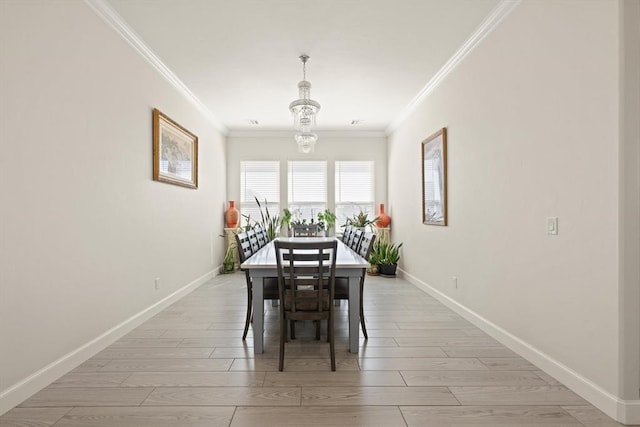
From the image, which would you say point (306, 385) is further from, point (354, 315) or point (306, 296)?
point (354, 315)

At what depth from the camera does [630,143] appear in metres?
1.79

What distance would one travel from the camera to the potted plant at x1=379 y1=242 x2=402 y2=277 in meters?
5.88

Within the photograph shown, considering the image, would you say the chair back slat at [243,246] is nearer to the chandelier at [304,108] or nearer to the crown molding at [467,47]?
the chandelier at [304,108]

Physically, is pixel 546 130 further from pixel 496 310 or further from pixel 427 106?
pixel 427 106

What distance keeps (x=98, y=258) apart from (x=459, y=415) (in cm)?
271

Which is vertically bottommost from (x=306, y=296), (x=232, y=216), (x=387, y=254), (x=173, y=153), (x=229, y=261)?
(x=229, y=261)

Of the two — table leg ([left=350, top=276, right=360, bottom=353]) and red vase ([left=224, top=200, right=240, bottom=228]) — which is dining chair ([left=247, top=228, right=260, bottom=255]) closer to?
table leg ([left=350, top=276, right=360, bottom=353])

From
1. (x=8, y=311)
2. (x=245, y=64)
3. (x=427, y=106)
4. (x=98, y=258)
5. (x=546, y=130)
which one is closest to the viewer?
(x=8, y=311)

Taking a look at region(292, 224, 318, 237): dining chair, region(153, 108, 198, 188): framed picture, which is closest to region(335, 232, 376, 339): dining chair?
region(292, 224, 318, 237): dining chair

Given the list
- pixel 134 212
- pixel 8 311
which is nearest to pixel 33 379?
pixel 8 311

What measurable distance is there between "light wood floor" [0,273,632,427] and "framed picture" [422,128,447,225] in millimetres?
1493

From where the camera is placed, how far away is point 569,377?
2.15 m

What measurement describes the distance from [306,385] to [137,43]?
326 centimetres

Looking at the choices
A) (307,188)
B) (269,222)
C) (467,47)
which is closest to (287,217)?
(269,222)
